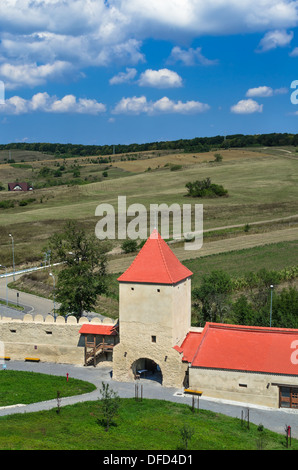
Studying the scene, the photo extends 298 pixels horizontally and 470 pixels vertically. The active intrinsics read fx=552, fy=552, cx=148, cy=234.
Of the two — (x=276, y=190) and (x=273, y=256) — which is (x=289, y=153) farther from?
(x=273, y=256)

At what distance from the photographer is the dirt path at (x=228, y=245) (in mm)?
71881

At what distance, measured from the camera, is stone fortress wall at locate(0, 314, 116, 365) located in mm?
39125

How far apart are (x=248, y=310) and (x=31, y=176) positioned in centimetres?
13933

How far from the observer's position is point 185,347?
35.5 meters

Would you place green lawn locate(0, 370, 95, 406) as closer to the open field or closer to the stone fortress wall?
the stone fortress wall

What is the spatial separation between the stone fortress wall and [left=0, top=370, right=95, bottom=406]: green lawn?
11.0 ft

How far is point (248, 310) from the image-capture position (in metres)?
43.6

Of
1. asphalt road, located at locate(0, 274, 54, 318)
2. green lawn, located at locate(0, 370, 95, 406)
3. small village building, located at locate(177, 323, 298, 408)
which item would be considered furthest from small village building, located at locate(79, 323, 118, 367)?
asphalt road, located at locate(0, 274, 54, 318)

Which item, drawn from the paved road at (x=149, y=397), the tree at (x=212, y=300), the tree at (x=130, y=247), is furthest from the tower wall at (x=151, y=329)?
the tree at (x=130, y=247)

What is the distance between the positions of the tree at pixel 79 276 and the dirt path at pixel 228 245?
18344 millimetres

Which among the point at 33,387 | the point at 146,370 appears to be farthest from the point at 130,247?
the point at 33,387

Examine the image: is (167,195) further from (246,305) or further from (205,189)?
(246,305)

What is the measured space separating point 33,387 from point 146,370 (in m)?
7.59
